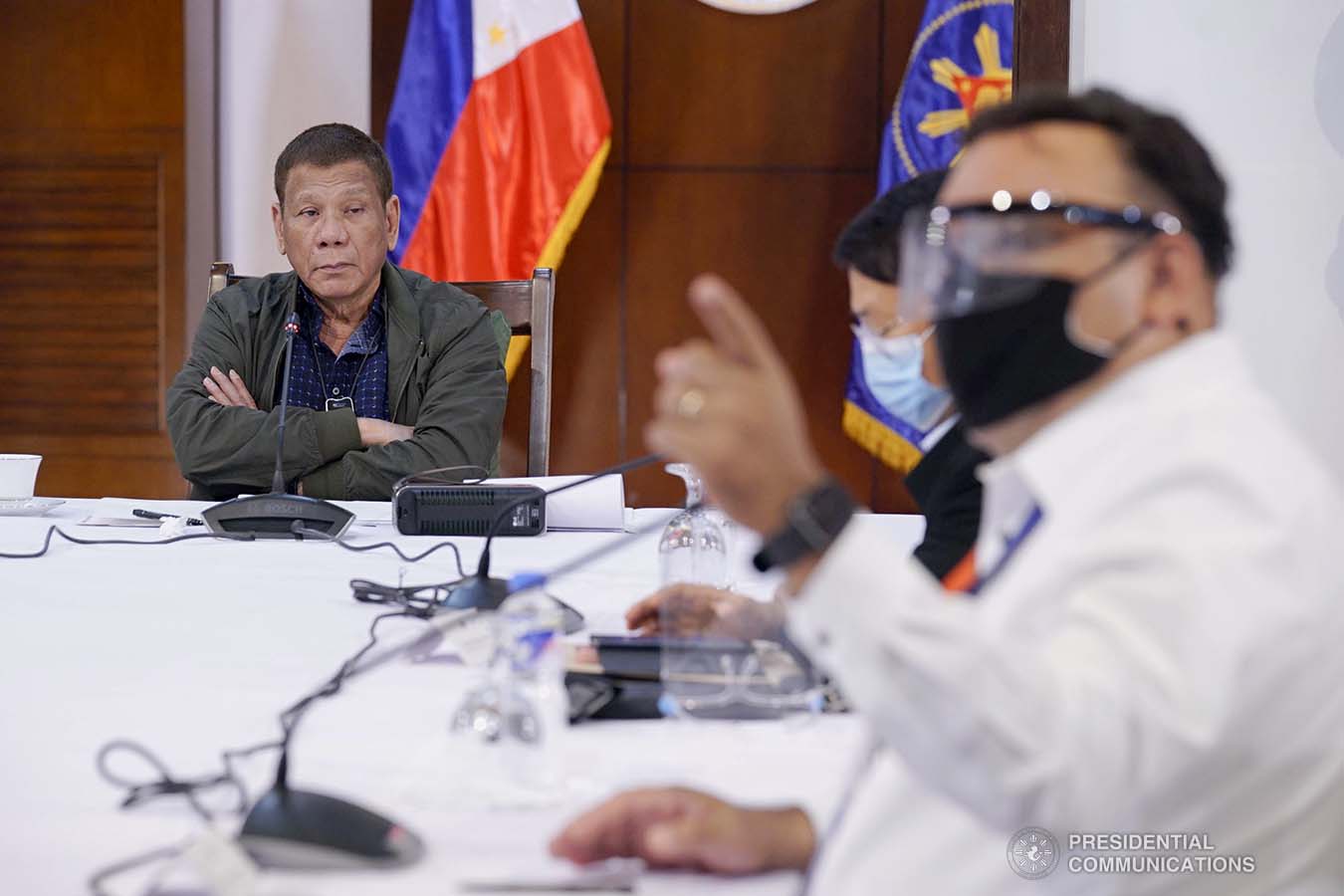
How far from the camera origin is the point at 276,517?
1947 millimetres

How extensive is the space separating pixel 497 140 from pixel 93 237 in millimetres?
1295

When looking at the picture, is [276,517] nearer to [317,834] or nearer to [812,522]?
[317,834]

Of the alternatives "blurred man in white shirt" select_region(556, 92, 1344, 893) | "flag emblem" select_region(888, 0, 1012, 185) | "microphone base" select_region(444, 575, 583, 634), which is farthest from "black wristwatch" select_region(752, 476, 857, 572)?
"flag emblem" select_region(888, 0, 1012, 185)

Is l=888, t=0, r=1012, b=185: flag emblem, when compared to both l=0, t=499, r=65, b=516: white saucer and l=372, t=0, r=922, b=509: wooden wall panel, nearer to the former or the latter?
l=372, t=0, r=922, b=509: wooden wall panel

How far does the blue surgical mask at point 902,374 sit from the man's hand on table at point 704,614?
36 cm

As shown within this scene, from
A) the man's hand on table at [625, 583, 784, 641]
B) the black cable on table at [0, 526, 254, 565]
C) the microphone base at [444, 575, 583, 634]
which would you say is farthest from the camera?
the black cable on table at [0, 526, 254, 565]

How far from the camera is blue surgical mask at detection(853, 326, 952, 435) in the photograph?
150cm

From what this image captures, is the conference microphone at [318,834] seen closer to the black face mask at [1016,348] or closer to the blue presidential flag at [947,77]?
the black face mask at [1016,348]

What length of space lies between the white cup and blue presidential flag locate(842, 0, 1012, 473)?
2218 mm

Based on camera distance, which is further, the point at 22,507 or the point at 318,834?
the point at 22,507

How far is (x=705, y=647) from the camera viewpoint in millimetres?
1212

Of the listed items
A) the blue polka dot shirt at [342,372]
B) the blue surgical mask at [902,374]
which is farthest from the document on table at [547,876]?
the blue polka dot shirt at [342,372]

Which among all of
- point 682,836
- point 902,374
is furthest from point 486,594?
point 682,836

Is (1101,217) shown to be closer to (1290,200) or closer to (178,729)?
(178,729)
